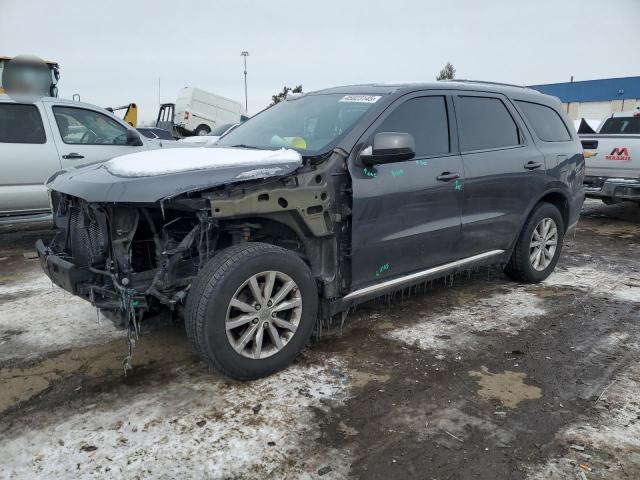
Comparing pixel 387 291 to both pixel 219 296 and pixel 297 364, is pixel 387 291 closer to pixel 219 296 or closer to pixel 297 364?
pixel 297 364

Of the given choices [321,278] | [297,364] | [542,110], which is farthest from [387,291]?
[542,110]

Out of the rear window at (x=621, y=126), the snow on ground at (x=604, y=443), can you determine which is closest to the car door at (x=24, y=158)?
the snow on ground at (x=604, y=443)

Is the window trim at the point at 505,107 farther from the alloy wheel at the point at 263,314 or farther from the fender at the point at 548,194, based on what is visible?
the alloy wheel at the point at 263,314

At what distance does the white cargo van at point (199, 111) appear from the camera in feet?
73.2

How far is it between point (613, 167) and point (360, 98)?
19.9 feet

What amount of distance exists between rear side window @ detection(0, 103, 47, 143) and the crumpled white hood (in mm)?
3669

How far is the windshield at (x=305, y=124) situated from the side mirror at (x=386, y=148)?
0.86ft

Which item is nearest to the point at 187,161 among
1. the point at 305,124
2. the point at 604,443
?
the point at 305,124

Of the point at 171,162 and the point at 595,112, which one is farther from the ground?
the point at 595,112

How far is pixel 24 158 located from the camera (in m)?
6.15

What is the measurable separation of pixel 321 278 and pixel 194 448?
131 cm

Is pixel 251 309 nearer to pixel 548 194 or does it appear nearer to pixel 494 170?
pixel 494 170

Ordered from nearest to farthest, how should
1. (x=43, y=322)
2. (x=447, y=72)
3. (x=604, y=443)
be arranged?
(x=604, y=443) → (x=43, y=322) → (x=447, y=72)

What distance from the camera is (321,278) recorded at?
3.38 m
